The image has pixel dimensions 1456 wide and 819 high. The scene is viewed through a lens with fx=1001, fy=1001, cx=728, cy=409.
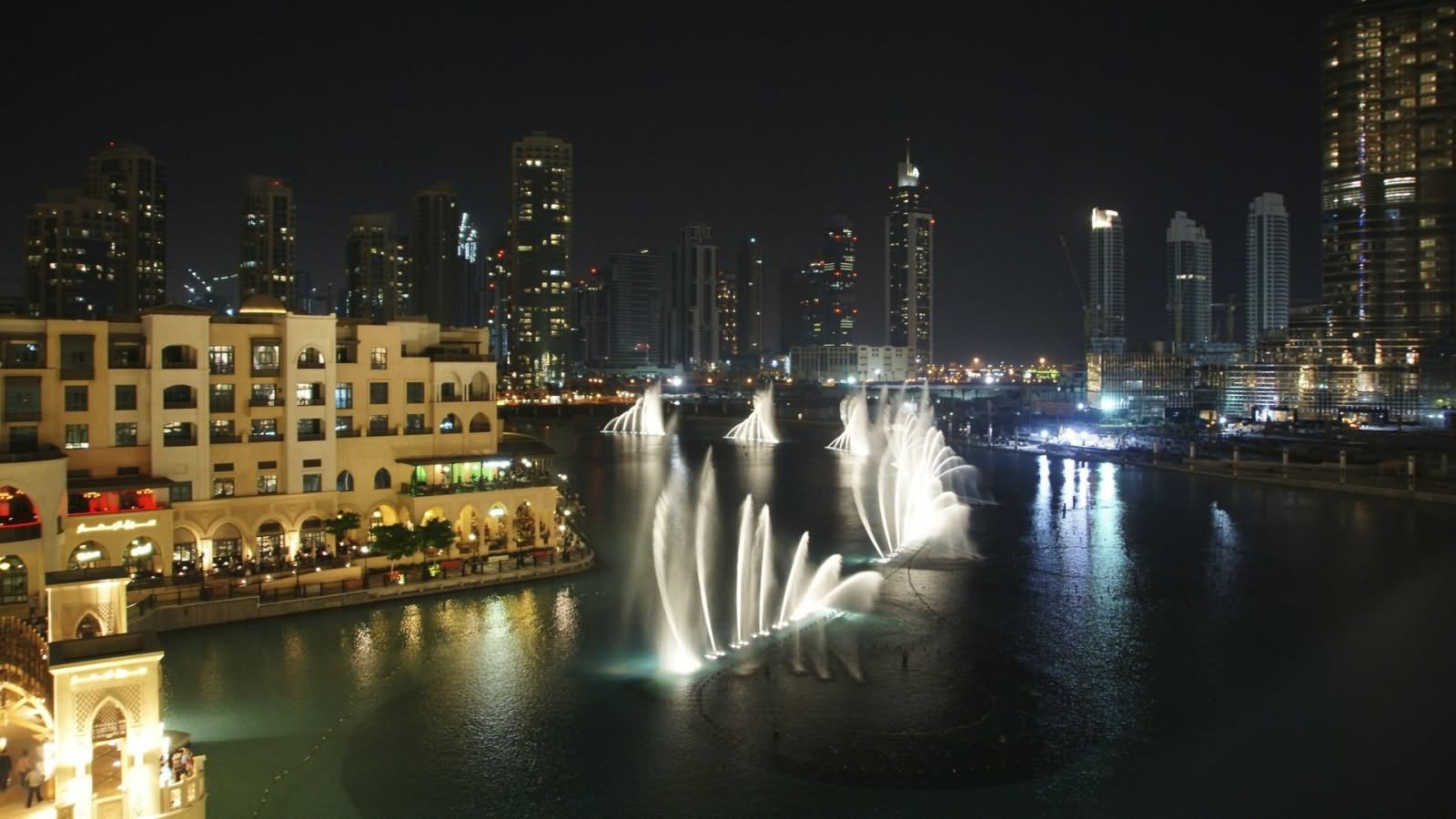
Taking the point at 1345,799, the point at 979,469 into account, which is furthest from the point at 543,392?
the point at 1345,799

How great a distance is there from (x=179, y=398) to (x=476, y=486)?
786cm

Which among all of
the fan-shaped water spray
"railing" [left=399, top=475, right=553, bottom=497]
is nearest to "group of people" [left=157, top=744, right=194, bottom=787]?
the fan-shaped water spray

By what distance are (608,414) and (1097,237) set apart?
375 feet

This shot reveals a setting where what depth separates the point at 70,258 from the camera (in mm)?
83812

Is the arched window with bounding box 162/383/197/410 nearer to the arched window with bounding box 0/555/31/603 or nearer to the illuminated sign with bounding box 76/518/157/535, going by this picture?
Result: the illuminated sign with bounding box 76/518/157/535

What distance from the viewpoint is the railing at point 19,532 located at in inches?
795

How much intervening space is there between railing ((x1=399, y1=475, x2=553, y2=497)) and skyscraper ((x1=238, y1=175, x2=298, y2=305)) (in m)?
101

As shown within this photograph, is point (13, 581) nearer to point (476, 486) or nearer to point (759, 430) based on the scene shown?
point (476, 486)

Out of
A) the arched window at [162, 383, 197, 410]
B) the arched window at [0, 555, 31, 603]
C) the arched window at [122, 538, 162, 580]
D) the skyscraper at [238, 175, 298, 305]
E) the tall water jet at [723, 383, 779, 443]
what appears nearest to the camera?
the arched window at [0, 555, 31, 603]

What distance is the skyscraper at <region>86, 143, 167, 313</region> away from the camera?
95.0 metres

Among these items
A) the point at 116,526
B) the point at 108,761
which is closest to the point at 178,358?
the point at 116,526

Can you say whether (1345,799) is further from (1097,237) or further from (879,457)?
(1097,237)

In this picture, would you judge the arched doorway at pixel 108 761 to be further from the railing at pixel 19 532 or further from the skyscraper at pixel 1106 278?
the skyscraper at pixel 1106 278

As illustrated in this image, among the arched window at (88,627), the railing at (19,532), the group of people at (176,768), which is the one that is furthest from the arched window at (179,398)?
the group of people at (176,768)
